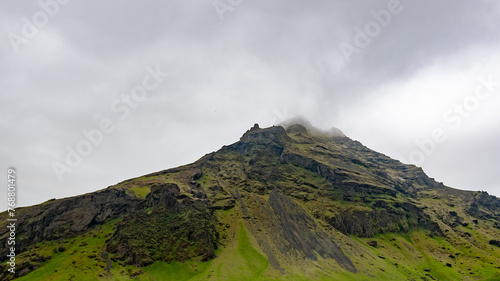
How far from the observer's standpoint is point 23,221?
592ft

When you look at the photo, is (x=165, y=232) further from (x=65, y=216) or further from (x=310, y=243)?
(x=310, y=243)

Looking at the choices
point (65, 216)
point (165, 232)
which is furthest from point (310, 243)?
point (65, 216)

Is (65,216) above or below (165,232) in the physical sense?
Result: above

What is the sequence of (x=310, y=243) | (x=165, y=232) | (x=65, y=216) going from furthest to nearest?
(x=310, y=243), (x=65, y=216), (x=165, y=232)

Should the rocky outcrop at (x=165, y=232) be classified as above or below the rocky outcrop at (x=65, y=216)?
below

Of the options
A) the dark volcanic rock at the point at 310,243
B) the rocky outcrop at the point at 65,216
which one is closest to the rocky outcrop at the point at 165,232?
the rocky outcrop at the point at 65,216

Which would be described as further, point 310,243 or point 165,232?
point 310,243

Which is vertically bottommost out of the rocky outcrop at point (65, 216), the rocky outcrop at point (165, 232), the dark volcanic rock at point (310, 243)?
the dark volcanic rock at point (310, 243)

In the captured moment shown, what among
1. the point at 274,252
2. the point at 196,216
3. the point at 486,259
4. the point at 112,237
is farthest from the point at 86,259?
the point at 486,259

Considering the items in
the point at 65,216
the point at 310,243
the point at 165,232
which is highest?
the point at 65,216

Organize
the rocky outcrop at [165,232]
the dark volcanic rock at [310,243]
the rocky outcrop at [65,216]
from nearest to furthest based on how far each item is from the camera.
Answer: the rocky outcrop at [165,232] → the rocky outcrop at [65,216] → the dark volcanic rock at [310,243]

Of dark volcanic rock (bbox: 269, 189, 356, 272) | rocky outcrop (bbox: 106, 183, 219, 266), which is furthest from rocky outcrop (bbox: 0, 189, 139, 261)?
dark volcanic rock (bbox: 269, 189, 356, 272)

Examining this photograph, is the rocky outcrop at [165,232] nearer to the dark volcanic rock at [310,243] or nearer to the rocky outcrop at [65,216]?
the rocky outcrop at [65,216]

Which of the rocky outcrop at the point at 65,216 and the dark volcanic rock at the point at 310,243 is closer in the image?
the rocky outcrop at the point at 65,216
